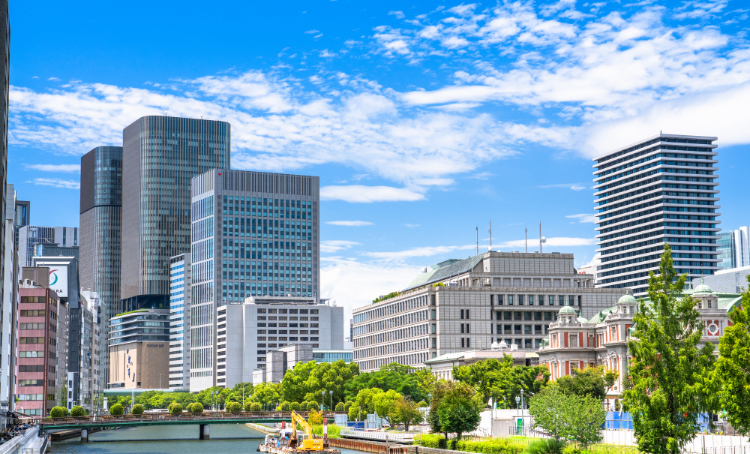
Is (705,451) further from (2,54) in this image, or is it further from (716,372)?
(2,54)

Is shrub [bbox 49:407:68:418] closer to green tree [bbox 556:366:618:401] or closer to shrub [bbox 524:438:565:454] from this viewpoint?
green tree [bbox 556:366:618:401]

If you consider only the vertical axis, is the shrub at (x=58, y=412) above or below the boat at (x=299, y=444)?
above

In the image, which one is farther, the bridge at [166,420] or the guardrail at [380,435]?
the bridge at [166,420]

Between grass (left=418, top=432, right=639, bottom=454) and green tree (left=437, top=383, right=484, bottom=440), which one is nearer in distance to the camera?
grass (left=418, top=432, right=639, bottom=454)

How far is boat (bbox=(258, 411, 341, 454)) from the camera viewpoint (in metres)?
130

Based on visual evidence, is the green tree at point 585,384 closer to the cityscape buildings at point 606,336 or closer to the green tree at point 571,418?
the cityscape buildings at point 606,336

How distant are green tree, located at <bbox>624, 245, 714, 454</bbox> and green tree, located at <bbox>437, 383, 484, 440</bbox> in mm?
47228

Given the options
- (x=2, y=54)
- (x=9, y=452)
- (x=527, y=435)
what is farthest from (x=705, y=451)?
(x=2, y=54)

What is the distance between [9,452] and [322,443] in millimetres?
53301

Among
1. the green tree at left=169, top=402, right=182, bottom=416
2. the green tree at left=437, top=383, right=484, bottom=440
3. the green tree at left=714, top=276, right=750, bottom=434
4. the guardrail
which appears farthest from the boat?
the green tree at left=714, top=276, right=750, bottom=434

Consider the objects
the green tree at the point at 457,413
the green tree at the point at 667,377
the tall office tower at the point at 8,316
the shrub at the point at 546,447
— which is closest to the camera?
the green tree at the point at 667,377

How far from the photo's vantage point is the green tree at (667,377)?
71.2 metres

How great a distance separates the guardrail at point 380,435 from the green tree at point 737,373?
71207mm

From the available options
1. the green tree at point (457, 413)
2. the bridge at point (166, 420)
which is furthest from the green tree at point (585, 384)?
the bridge at point (166, 420)
